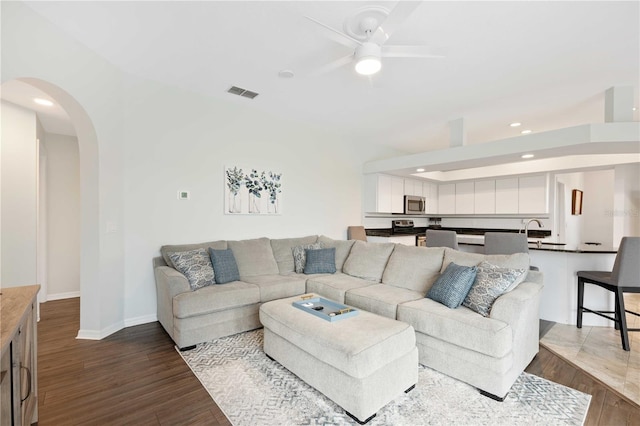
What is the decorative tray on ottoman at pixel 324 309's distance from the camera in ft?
7.50

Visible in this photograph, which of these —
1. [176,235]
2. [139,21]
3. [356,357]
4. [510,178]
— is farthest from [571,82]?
[176,235]

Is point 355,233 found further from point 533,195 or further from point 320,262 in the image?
point 533,195

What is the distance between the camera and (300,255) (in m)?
4.16

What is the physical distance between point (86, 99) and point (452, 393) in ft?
13.3

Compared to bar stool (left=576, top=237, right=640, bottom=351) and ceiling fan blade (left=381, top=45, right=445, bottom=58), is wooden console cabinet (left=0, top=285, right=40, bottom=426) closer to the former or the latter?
ceiling fan blade (left=381, top=45, right=445, bottom=58)

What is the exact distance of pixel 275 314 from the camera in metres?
2.49

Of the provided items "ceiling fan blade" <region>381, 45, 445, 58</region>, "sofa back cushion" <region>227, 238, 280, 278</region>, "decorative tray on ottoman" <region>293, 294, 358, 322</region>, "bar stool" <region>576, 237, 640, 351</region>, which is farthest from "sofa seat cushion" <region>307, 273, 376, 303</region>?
"bar stool" <region>576, 237, 640, 351</region>

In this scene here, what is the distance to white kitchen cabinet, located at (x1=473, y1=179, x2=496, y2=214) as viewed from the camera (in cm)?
648

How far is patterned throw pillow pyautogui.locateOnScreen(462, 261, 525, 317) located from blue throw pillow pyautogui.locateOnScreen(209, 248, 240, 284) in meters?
2.42

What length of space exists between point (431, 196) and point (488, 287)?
515 centimetres

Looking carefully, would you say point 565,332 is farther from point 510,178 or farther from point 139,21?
point 139,21

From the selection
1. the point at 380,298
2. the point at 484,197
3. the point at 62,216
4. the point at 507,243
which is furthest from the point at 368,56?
the point at 484,197

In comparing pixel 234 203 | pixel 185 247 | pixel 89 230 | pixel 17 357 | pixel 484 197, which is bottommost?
pixel 17 357

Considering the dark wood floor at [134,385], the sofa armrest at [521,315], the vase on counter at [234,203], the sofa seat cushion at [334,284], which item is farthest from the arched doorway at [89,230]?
the sofa armrest at [521,315]
